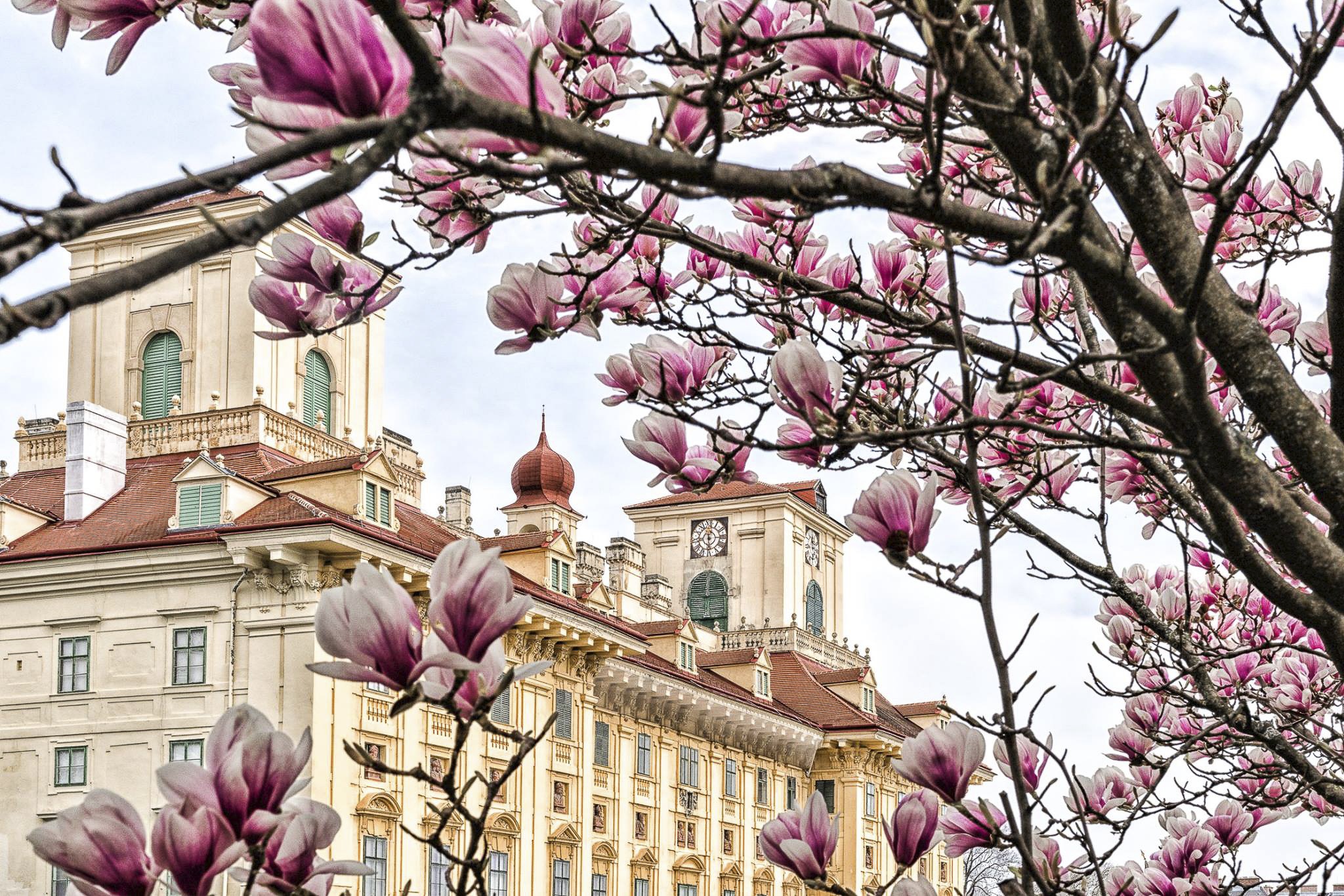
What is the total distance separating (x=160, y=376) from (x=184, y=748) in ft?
32.6

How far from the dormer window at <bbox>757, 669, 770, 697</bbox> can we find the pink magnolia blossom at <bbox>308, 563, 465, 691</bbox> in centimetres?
4353

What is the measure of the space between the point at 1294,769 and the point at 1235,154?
199 centimetres

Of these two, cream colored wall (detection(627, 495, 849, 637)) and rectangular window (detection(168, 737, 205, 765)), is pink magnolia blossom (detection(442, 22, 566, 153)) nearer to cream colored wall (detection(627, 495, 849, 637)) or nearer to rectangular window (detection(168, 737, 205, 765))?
rectangular window (detection(168, 737, 205, 765))

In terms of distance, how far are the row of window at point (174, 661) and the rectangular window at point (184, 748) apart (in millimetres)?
1010

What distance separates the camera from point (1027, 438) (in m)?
5.69

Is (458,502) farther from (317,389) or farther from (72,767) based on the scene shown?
(72,767)

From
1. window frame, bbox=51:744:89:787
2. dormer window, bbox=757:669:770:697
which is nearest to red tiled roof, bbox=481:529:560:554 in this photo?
window frame, bbox=51:744:89:787

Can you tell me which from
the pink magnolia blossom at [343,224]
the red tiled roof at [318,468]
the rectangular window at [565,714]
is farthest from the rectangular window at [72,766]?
the pink magnolia blossom at [343,224]

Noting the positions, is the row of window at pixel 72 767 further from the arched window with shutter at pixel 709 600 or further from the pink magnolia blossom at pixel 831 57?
the arched window with shutter at pixel 709 600

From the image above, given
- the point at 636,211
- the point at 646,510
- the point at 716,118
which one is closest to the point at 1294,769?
the point at 636,211

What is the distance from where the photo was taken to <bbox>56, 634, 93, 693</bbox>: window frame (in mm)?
28562

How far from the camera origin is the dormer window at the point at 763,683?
150 ft

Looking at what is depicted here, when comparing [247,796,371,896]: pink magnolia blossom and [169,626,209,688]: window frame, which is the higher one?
Answer: [169,626,209,688]: window frame

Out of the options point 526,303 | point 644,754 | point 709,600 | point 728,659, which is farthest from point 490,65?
point 709,600
